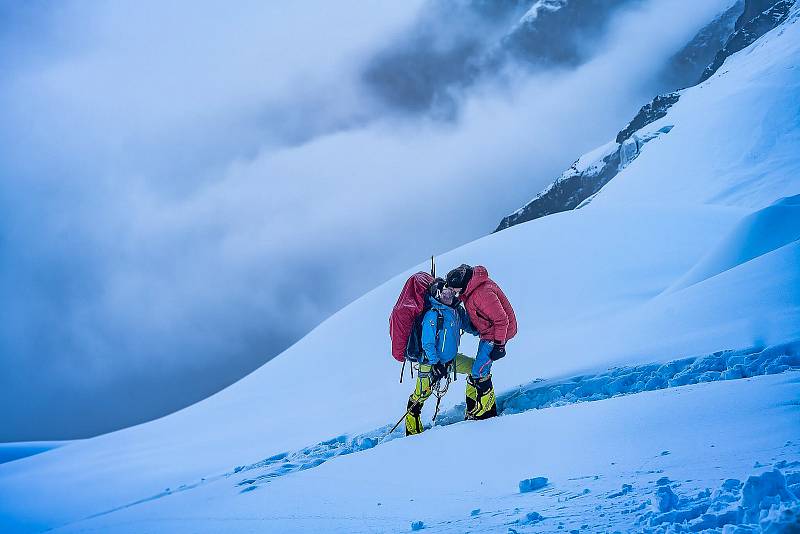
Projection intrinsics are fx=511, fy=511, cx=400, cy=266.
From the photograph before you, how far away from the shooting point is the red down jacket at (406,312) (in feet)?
17.3

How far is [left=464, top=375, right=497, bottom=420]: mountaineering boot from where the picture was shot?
526 cm

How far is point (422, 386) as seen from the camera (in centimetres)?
554

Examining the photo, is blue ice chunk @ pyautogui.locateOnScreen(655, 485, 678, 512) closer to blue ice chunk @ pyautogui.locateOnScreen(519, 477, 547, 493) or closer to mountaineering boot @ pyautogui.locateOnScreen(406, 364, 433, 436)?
blue ice chunk @ pyautogui.locateOnScreen(519, 477, 547, 493)

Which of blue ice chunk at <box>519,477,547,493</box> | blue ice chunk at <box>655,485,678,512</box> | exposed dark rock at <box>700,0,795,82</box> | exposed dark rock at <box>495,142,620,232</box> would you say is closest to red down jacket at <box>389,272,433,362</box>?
blue ice chunk at <box>519,477,547,493</box>

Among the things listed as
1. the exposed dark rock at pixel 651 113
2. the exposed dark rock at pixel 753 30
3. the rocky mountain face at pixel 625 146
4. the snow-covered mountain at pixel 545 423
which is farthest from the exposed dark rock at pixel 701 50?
the snow-covered mountain at pixel 545 423

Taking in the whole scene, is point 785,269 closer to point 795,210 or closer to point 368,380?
point 795,210

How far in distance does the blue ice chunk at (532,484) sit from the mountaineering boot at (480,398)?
2.50 meters

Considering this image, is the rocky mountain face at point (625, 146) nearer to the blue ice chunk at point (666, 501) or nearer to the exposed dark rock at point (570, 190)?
the exposed dark rock at point (570, 190)

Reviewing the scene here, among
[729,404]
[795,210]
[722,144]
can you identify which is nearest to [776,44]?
[722,144]

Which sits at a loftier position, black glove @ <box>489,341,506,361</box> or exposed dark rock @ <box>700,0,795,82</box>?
exposed dark rock @ <box>700,0,795,82</box>

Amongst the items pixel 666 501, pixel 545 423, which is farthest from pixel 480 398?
pixel 666 501

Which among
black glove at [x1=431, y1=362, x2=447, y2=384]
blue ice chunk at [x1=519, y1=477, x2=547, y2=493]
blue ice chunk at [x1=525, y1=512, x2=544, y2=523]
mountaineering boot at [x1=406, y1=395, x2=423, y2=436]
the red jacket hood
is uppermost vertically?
the red jacket hood

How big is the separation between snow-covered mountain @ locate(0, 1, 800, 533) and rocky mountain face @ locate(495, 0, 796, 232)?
5186 cm

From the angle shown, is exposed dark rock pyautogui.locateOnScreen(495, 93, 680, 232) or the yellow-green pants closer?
the yellow-green pants
